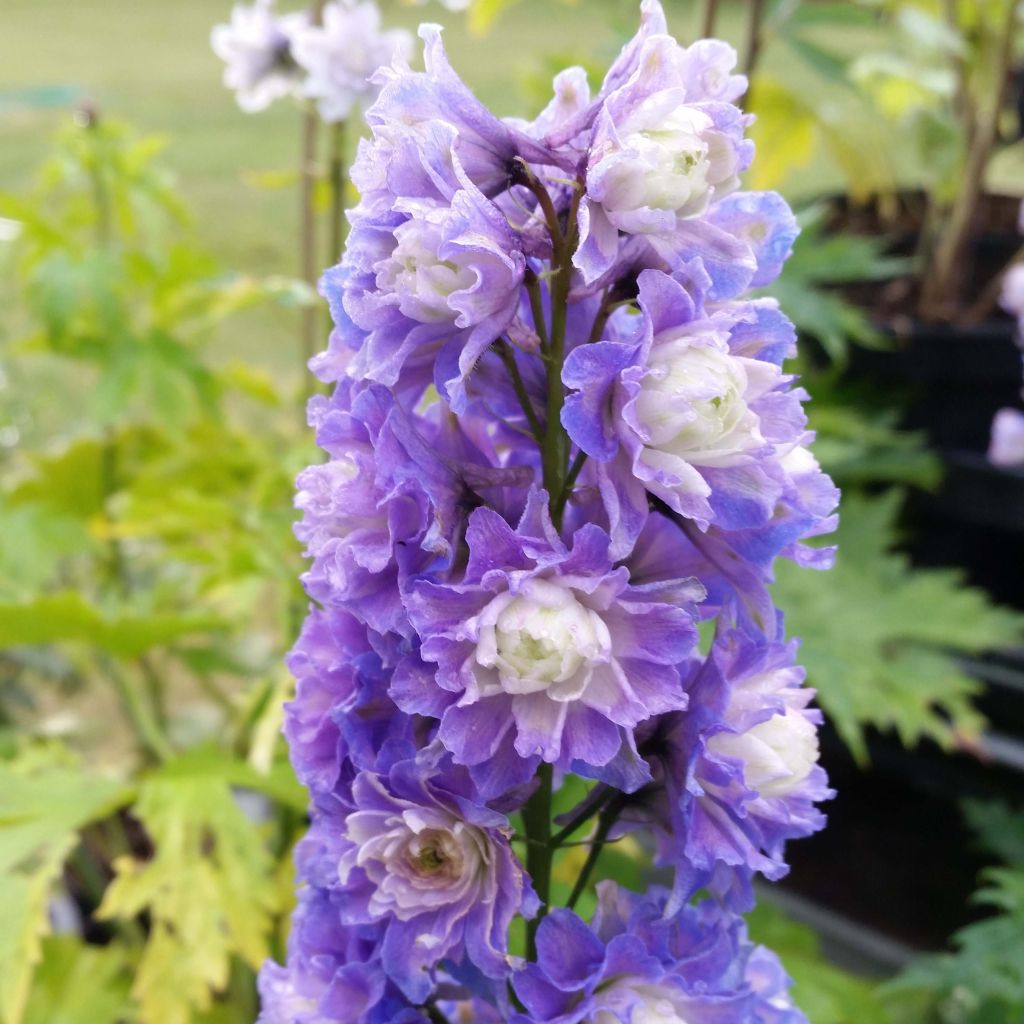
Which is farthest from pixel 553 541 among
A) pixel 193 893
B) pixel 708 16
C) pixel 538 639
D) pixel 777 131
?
pixel 777 131

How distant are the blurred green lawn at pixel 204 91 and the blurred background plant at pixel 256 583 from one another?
0.35m

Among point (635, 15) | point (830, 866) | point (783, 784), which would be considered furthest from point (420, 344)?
point (830, 866)

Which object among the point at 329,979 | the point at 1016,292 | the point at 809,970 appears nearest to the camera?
the point at 329,979

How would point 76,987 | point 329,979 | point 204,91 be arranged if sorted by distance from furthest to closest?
point 204,91 < point 76,987 < point 329,979

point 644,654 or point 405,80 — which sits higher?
point 405,80

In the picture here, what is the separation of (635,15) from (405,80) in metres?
0.98

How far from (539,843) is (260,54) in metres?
0.88

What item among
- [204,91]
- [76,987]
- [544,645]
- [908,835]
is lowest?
[908,835]

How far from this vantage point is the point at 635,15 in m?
1.20

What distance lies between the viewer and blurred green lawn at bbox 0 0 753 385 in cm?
213

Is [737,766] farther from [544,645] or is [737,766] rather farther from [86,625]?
[86,625]

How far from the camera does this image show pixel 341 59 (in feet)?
2.98

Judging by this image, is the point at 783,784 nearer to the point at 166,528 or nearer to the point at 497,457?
the point at 497,457

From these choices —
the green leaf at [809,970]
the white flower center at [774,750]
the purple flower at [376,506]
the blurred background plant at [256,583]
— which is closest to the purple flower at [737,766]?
the white flower center at [774,750]
